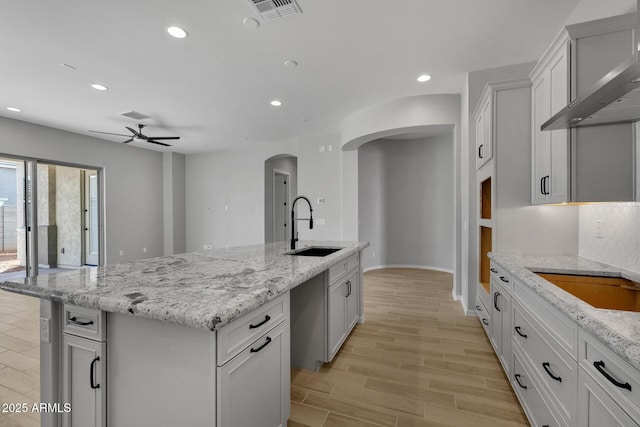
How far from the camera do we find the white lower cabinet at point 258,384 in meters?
1.06

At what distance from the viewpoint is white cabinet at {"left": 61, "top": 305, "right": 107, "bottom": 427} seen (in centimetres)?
119

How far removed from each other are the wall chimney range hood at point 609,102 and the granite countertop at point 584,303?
0.86 meters

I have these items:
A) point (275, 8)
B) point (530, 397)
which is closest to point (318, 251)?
point (530, 397)

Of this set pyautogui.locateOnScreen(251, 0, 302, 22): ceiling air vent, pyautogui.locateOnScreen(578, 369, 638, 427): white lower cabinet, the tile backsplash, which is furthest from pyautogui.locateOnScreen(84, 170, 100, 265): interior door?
the tile backsplash

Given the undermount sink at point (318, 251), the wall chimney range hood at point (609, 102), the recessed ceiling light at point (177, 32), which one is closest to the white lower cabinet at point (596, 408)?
the wall chimney range hood at point (609, 102)

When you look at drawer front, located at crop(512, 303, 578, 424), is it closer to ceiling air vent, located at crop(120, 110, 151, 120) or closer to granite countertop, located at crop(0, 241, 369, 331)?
granite countertop, located at crop(0, 241, 369, 331)

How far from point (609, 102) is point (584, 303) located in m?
0.89

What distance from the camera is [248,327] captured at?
1.19m

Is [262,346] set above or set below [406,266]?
above

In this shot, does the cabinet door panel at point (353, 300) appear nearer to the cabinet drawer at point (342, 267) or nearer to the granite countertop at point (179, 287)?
the cabinet drawer at point (342, 267)

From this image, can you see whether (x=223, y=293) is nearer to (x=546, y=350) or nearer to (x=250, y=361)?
(x=250, y=361)

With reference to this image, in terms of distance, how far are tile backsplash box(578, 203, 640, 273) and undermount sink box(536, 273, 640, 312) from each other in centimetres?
13

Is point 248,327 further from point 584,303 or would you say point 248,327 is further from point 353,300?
point 353,300

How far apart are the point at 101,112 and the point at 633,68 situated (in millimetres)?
6014
